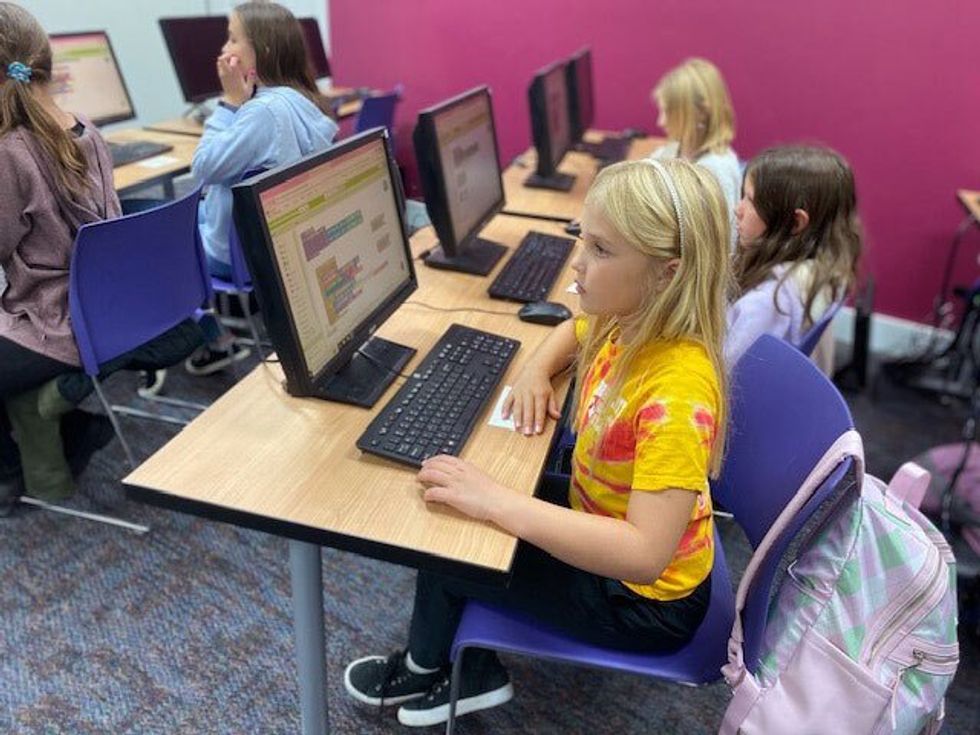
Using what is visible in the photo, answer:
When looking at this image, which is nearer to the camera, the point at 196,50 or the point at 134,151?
the point at 134,151

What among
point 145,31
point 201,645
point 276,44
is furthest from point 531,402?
point 145,31

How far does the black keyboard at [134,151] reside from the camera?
106 inches

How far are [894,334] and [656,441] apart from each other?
9.71 feet

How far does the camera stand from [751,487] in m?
1.21

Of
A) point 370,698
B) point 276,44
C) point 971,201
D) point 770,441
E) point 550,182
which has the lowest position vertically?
point 370,698

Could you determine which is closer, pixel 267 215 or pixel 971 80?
pixel 267 215

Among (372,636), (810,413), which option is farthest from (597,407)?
(372,636)

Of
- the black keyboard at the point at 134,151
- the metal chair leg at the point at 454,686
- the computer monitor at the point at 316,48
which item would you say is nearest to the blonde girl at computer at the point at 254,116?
the black keyboard at the point at 134,151

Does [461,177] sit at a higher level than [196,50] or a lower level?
lower

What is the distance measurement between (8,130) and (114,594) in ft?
3.53

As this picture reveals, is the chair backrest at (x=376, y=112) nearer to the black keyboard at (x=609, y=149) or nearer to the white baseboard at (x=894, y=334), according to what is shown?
the black keyboard at (x=609, y=149)

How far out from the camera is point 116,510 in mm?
2031

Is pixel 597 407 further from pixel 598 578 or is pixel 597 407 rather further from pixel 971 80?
pixel 971 80

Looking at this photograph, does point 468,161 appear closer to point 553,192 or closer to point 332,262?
point 332,262
